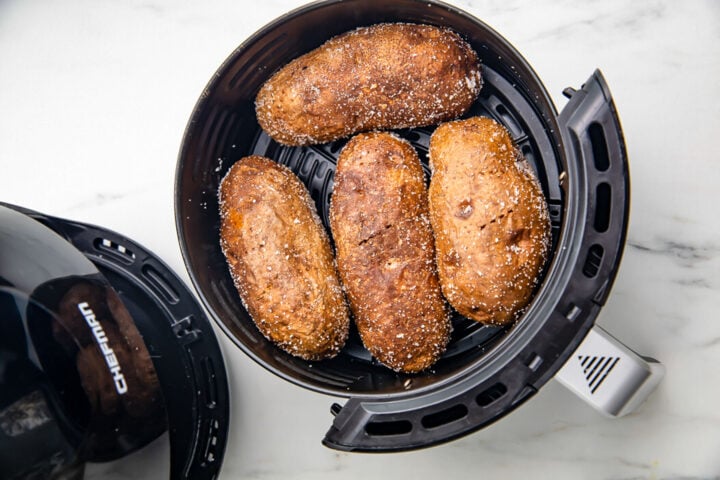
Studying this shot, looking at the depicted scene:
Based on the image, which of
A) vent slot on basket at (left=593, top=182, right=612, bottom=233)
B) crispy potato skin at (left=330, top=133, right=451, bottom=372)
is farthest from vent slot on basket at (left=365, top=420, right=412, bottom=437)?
vent slot on basket at (left=593, top=182, right=612, bottom=233)

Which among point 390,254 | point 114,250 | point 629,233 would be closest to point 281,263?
point 390,254

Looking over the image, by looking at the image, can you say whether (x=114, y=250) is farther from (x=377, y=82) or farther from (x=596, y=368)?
(x=596, y=368)

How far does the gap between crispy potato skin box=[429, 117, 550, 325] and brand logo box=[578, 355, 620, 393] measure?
0.12 m

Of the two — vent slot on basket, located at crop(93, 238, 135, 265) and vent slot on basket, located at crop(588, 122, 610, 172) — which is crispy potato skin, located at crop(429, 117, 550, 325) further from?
vent slot on basket, located at crop(93, 238, 135, 265)

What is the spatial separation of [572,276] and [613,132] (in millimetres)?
179

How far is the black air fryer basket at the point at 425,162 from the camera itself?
846 mm

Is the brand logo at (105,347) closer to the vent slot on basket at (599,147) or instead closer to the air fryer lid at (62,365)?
the air fryer lid at (62,365)

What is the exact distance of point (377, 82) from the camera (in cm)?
106

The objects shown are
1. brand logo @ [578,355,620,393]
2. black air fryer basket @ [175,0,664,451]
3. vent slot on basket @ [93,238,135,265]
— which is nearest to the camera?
black air fryer basket @ [175,0,664,451]

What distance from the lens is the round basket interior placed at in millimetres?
1008

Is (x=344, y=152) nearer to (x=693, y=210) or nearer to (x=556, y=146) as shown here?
(x=556, y=146)

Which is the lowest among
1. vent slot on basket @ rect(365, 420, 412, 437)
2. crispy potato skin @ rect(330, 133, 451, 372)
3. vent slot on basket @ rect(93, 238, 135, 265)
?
vent slot on basket @ rect(365, 420, 412, 437)

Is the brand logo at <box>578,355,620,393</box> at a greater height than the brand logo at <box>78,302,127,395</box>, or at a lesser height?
greater

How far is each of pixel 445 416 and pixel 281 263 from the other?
1.07 feet
